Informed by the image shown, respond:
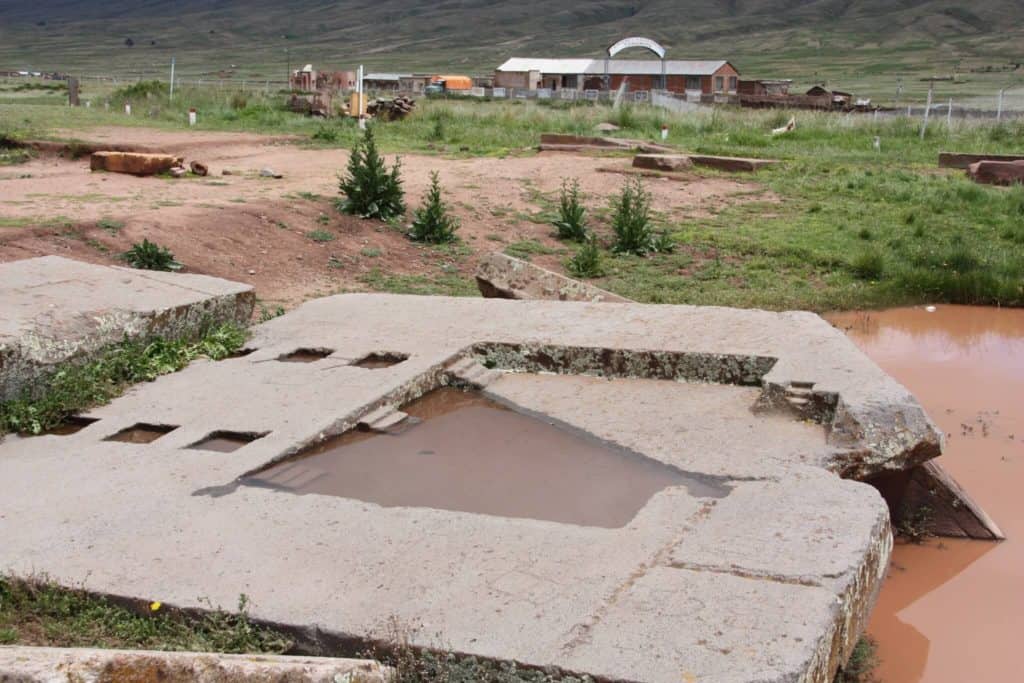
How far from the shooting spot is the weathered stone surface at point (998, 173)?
17.7m

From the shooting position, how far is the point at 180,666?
11.5 feet

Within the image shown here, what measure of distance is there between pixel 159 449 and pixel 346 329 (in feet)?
7.53

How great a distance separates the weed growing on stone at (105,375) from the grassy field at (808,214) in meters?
4.09

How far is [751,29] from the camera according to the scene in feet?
383

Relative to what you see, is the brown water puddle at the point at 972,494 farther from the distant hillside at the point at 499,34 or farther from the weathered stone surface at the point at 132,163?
Answer: the distant hillside at the point at 499,34

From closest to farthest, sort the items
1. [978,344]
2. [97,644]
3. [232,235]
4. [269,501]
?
[97,644], [269,501], [978,344], [232,235]

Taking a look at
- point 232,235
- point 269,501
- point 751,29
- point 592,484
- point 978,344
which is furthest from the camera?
point 751,29

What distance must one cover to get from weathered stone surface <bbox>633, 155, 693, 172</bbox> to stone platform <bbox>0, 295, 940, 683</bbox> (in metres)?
10.6

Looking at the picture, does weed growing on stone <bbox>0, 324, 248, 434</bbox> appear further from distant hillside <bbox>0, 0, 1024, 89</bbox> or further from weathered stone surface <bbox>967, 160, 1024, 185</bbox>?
distant hillside <bbox>0, 0, 1024, 89</bbox>

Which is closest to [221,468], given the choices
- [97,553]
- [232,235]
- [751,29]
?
[97,553]

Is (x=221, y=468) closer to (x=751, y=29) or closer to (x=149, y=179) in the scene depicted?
(x=149, y=179)

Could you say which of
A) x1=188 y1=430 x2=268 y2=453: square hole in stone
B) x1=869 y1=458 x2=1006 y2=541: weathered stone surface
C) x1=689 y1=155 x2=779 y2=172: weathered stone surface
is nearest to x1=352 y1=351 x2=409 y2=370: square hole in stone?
x1=188 y1=430 x2=268 y2=453: square hole in stone

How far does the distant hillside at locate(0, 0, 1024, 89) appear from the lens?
92625mm

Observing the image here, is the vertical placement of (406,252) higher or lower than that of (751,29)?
lower
